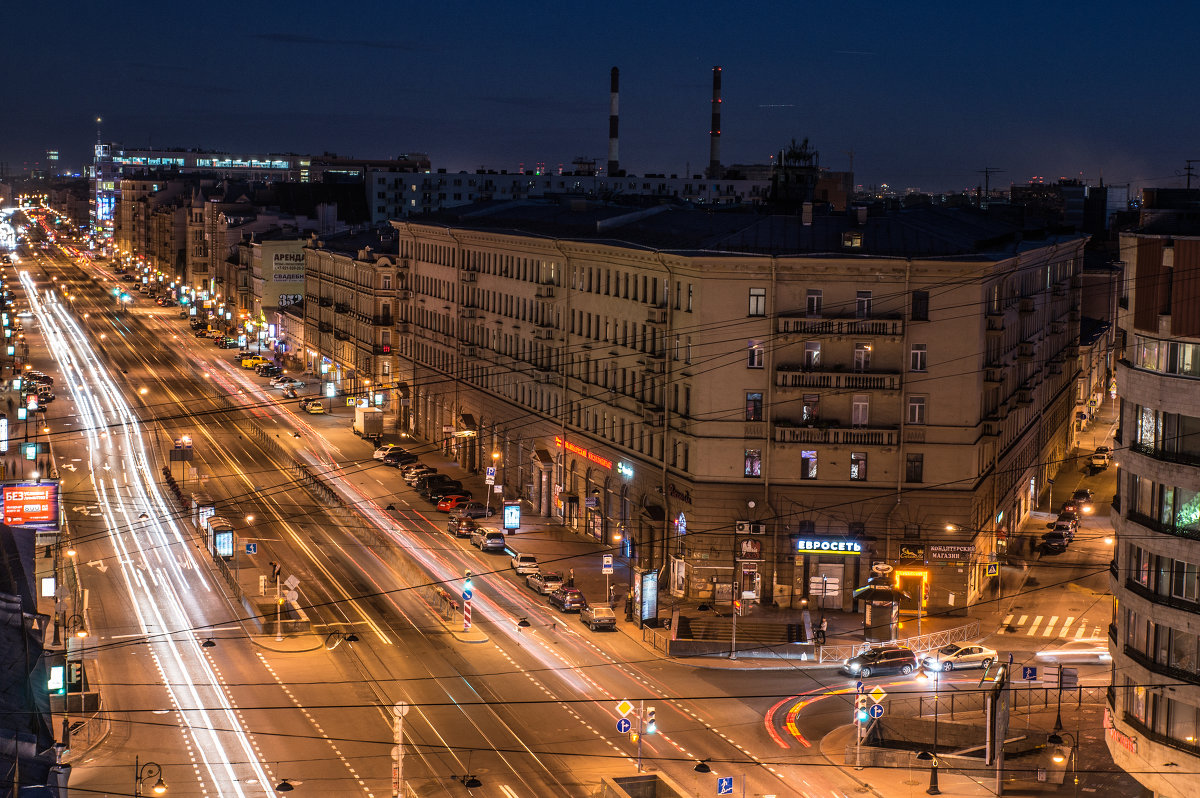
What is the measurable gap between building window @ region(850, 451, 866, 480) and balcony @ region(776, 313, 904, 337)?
5122 millimetres

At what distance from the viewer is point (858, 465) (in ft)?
218

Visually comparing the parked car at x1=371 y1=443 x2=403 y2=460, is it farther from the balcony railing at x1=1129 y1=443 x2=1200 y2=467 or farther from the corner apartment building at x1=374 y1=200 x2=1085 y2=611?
the balcony railing at x1=1129 y1=443 x2=1200 y2=467

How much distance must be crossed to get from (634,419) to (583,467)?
290 inches

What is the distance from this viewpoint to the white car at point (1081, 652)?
5988 cm

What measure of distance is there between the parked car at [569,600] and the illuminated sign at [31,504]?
20872 millimetres

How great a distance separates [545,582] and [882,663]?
17.2 m

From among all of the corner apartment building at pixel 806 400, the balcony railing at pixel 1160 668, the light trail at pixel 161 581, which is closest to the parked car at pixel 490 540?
the corner apartment building at pixel 806 400

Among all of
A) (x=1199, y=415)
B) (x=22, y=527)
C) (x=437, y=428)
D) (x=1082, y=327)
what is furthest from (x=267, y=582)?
(x=1082, y=327)

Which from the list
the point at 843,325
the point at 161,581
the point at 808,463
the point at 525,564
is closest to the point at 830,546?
the point at 808,463

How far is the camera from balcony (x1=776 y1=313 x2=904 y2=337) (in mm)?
65688

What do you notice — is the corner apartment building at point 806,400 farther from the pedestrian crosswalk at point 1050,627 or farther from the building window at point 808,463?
the pedestrian crosswalk at point 1050,627

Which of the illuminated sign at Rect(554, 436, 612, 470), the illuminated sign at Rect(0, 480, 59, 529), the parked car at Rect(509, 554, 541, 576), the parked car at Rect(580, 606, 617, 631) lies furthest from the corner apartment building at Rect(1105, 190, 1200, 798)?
the illuminated sign at Rect(554, 436, 612, 470)

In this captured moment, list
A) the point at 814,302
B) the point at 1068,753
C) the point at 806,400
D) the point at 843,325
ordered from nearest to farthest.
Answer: the point at 1068,753, the point at 843,325, the point at 806,400, the point at 814,302

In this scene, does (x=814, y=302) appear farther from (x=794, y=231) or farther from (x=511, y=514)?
(x=511, y=514)
